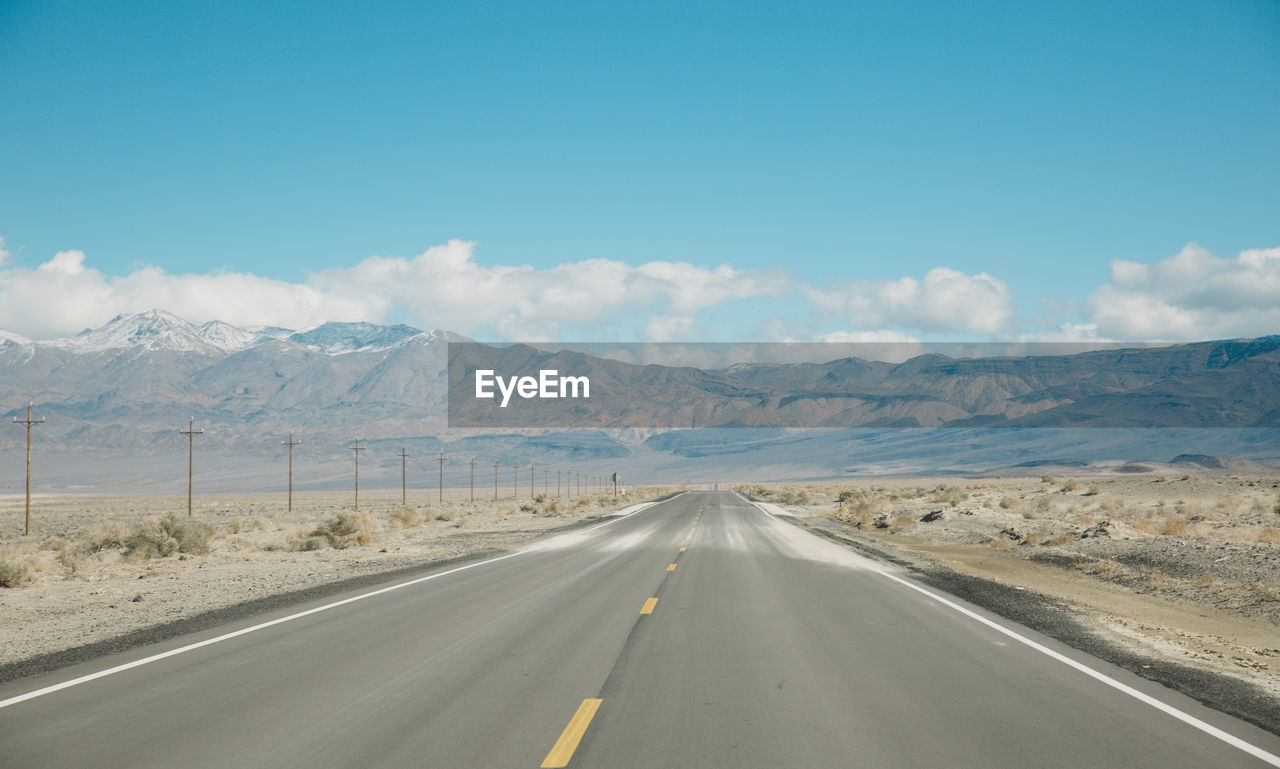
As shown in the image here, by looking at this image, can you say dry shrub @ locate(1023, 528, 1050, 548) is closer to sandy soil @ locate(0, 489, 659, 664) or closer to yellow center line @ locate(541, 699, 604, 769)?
sandy soil @ locate(0, 489, 659, 664)

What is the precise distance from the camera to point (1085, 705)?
784 cm

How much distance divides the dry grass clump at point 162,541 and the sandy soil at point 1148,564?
19.7 meters

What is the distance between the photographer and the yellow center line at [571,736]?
20.2ft

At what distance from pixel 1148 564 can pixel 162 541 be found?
2496cm

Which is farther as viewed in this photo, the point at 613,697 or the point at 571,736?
the point at 613,697

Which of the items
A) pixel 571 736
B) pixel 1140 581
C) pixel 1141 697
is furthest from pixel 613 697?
pixel 1140 581

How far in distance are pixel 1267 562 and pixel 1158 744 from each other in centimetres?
1506

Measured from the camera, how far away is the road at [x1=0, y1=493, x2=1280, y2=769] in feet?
21.2

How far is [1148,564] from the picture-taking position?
20.9m

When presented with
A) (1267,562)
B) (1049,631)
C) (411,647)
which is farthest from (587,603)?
(1267,562)

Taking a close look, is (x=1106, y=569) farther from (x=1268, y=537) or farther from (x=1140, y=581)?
(x=1268, y=537)

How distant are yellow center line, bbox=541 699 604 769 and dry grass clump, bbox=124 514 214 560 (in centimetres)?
2131

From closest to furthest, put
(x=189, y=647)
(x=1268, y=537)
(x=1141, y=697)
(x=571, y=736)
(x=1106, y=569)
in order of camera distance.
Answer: (x=571, y=736) → (x=1141, y=697) → (x=189, y=647) → (x=1106, y=569) → (x=1268, y=537)

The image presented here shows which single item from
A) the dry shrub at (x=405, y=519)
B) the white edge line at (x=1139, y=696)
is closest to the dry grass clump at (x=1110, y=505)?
the dry shrub at (x=405, y=519)
